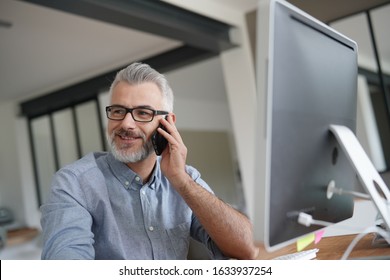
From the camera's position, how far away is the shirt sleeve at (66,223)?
0.85m

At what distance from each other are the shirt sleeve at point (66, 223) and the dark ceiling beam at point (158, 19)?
1526mm

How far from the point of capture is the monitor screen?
59cm

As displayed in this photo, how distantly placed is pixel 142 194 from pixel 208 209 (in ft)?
0.61

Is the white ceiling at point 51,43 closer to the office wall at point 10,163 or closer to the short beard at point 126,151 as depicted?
the office wall at point 10,163

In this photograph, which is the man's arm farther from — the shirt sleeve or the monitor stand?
the monitor stand

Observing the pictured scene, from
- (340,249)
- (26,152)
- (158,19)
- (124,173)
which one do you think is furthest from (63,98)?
(340,249)

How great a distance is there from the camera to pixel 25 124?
7.66 ft

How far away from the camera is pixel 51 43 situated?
3.11 m

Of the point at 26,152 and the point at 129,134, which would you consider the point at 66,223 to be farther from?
the point at 26,152

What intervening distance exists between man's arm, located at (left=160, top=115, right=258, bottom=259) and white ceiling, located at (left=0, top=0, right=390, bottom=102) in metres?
1.70

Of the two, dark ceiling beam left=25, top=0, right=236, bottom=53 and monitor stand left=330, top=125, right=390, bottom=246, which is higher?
dark ceiling beam left=25, top=0, right=236, bottom=53

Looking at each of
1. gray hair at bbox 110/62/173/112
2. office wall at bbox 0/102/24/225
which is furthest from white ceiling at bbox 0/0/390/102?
gray hair at bbox 110/62/173/112

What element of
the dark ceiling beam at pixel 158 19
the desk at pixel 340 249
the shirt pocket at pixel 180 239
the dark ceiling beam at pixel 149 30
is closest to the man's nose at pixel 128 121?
the shirt pocket at pixel 180 239

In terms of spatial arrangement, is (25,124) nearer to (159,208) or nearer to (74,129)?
(74,129)
